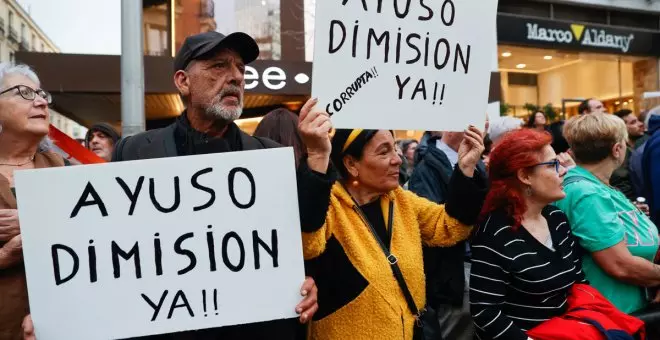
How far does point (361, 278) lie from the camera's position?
2.22m

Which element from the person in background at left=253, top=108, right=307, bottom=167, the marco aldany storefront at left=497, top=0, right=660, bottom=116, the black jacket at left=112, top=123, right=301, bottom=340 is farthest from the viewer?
the marco aldany storefront at left=497, top=0, right=660, bottom=116

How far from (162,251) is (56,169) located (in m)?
0.44

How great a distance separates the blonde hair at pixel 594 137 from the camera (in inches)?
119

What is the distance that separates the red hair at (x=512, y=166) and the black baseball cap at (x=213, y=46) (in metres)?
1.25

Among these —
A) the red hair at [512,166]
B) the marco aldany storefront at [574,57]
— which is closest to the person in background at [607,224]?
the red hair at [512,166]

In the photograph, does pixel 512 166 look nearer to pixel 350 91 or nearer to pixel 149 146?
pixel 350 91

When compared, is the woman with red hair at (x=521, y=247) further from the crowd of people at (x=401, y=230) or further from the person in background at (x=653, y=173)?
the person in background at (x=653, y=173)

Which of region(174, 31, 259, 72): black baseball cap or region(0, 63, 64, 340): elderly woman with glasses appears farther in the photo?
region(174, 31, 259, 72): black baseball cap

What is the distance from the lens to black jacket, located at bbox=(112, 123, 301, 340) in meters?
2.09

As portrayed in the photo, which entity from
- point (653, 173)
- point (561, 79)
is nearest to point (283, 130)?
point (653, 173)

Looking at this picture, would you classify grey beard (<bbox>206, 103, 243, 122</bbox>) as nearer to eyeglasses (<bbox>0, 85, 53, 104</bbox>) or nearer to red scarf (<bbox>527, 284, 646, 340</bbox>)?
eyeglasses (<bbox>0, 85, 53, 104</bbox>)

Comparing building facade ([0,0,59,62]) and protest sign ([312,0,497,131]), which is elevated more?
building facade ([0,0,59,62])

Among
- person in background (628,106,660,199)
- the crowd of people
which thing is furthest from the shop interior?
the crowd of people

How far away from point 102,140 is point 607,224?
412cm
